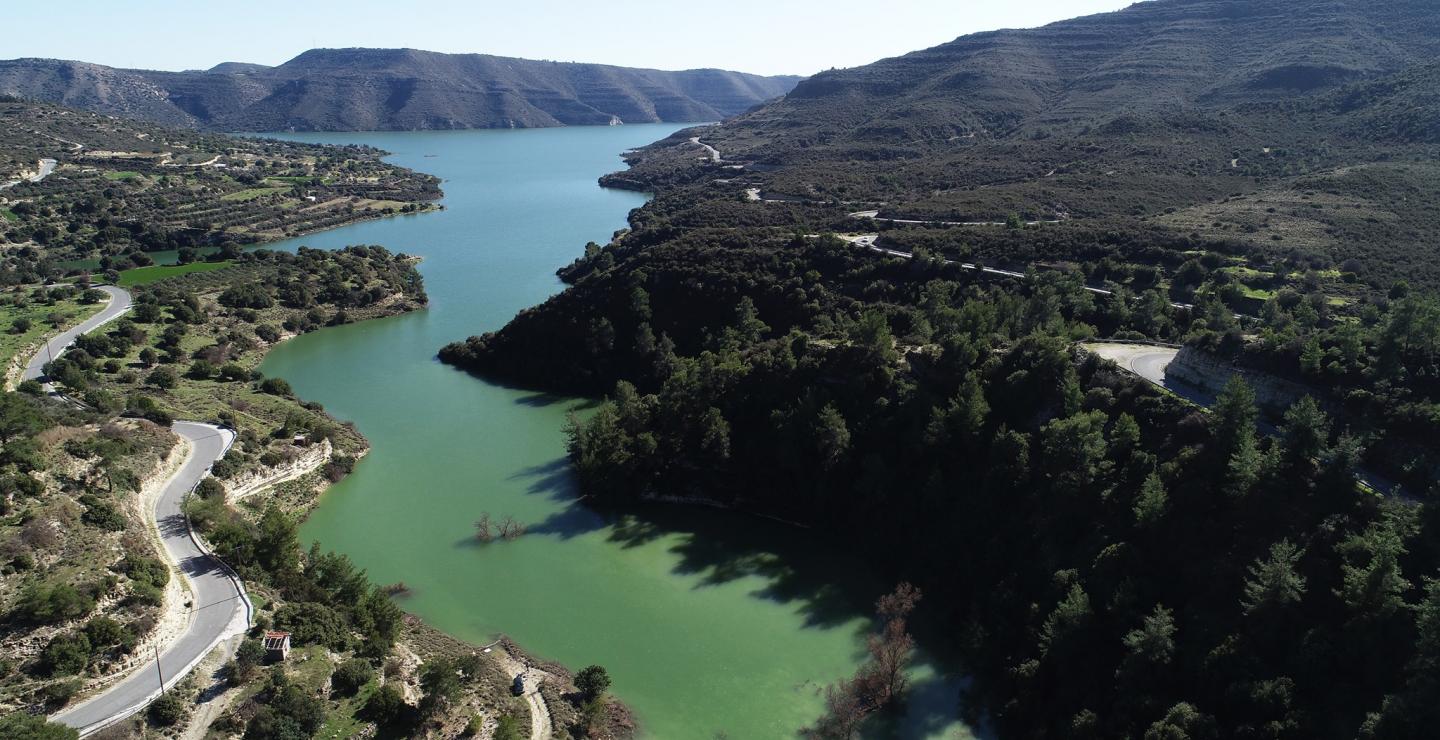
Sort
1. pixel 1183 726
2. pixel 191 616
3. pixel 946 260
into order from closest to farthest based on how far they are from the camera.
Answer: pixel 1183 726
pixel 191 616
pixel 946 260

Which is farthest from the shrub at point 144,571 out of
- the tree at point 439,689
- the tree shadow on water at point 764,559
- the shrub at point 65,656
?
the tree shadow on water at point 764,559

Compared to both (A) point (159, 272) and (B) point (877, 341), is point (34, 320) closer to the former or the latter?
(A) point (159, 272)

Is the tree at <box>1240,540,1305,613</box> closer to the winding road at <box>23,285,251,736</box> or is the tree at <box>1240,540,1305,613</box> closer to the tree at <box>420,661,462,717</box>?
the tree at <box>420,661,462,717</box>

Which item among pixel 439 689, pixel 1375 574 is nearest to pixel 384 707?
pixel 439 689

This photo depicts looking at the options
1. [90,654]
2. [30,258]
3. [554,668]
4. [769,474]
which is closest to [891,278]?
[769,474]

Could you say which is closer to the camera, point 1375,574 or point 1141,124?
point 1375,574

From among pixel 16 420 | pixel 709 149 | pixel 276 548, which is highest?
pixel 709 149
